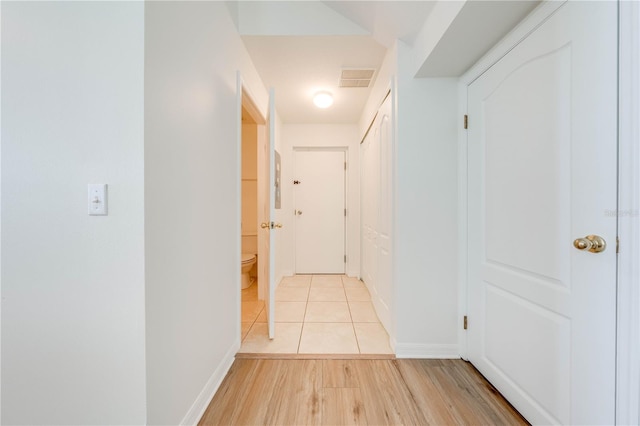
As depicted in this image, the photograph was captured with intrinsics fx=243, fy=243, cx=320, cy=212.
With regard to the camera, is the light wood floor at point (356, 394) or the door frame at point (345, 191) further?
the door frame at point (345, 191)

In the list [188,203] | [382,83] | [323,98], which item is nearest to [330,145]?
[323,98]

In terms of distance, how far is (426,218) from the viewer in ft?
5.42

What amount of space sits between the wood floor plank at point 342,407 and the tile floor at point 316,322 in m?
0.36

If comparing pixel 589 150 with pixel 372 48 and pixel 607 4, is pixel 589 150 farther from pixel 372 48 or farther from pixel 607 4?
pixel 372 48

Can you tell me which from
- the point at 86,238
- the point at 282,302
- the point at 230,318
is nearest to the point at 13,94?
the point at 86,238

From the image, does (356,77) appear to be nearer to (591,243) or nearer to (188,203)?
(188,203)

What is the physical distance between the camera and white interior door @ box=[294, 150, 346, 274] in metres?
3.61

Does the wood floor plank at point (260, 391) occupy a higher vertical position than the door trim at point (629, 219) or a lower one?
lower

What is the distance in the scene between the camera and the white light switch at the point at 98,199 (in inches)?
33.6

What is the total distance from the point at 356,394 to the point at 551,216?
1.29 metres

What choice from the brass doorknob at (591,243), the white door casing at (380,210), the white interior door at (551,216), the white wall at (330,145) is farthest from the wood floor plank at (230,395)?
the white wall at (330,145)

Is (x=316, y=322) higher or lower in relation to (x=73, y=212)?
lower

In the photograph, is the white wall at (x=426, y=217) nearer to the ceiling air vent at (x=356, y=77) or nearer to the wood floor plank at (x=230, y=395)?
the ceiling air vent at (x=356, y=77)

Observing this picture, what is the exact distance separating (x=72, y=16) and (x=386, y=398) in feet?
7.04
